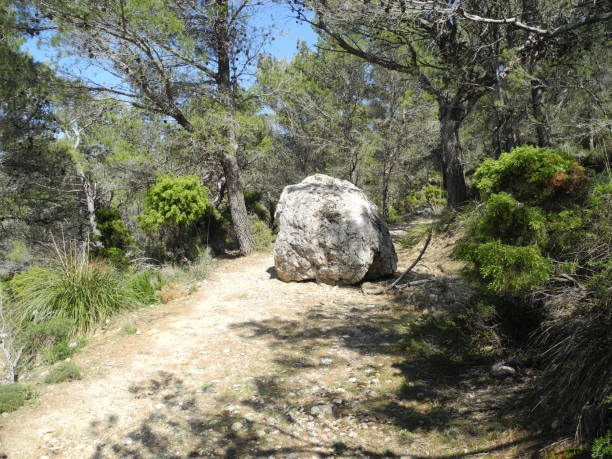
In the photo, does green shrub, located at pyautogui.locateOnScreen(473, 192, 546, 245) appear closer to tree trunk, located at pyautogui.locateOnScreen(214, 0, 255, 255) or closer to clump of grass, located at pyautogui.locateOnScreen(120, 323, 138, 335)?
clump of grass, located at pyautogui.locateOnScreen(120, 323, 138, 335)

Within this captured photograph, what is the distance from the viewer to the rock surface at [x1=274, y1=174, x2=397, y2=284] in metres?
6.86

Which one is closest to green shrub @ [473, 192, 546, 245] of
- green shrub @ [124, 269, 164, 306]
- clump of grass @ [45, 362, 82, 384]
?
clump of grass @ [45, 362, 82, 384]

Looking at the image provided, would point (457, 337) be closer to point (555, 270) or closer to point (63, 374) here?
point (555, 270)

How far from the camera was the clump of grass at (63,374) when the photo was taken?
4.12 m

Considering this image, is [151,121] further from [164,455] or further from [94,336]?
[164,455]

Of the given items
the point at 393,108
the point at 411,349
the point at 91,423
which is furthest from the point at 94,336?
the point at 393,108

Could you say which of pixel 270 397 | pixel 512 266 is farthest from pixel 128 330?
pixel 512 266

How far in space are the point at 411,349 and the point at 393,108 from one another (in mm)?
11896

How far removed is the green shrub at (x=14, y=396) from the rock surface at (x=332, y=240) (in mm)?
4286

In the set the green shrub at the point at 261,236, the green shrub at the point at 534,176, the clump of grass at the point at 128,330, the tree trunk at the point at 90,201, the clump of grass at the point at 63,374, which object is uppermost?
the tree trunk at the point at 90,201

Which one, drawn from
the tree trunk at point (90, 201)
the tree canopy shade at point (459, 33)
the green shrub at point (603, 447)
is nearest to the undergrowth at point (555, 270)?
the green shrub at point (603, 447)

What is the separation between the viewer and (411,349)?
4.23 metres

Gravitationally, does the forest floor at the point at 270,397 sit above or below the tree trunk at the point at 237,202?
below

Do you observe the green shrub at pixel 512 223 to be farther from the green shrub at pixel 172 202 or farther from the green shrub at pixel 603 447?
the green shrub at pixel 172 202
